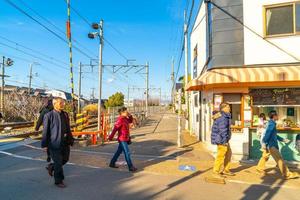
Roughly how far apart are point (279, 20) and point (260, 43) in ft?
3.33

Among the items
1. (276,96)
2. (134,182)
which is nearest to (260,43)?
(276,96)

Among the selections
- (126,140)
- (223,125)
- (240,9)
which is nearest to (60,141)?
(126,140)

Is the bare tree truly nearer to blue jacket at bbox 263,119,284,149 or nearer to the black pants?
the black pants

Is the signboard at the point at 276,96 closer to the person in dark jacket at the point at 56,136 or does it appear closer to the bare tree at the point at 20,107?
the person in dark jacket at the point at 56,136

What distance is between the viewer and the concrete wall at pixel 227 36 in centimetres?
984

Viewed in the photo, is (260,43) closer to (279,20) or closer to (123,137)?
(279,20)

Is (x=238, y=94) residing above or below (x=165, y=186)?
above

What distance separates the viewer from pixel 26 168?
7.86 meters

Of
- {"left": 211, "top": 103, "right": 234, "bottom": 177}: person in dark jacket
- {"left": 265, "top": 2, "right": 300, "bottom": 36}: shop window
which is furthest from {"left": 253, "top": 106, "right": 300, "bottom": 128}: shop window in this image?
{"left": 211, "top": 103, "right": 234, "bottom": 177}: person in dark jacket

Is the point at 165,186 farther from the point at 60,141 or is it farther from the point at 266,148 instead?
the point at 266,148

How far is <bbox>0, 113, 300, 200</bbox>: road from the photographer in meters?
5.74

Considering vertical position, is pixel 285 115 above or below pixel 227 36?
below

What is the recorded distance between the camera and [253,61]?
9.66 meters

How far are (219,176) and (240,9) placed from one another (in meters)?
5.90
